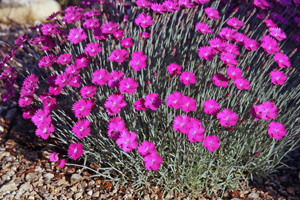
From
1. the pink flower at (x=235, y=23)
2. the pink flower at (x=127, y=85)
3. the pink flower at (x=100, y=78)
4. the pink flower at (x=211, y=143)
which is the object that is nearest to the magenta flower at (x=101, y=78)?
the pink flower at (x=100, y=78)

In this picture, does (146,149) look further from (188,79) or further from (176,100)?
(188,79)

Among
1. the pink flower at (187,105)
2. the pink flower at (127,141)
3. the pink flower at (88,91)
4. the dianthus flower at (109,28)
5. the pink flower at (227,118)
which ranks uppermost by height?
the dianthus flower at (109,28)

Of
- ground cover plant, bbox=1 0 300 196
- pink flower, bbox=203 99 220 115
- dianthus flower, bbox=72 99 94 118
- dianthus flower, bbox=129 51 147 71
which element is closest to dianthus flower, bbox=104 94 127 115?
ground cover plant, bbox=1 0 300 196

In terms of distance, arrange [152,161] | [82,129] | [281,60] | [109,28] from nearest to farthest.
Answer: [152,161], [82,129], [281,60], [109,28]

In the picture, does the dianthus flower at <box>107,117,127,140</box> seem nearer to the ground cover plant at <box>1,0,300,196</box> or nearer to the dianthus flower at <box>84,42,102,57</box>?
the ground cover plant at <box>1,0,300,196</box>

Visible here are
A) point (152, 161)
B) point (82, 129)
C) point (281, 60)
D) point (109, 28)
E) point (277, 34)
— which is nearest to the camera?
point (152, 161)

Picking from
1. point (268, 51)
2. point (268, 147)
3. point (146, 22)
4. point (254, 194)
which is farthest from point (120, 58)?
point (254, 194)

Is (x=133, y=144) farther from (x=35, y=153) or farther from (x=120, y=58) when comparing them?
(x=35, y=153)

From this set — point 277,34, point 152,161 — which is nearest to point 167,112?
point 152,161

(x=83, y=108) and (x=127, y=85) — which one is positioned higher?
(x=127, y=85)

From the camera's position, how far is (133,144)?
1.96m

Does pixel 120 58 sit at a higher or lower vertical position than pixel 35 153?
higher

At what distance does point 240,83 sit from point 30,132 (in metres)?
2.12

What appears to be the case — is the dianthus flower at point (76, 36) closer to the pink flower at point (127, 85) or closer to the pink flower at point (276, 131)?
the pink flower at point (127, 85)
